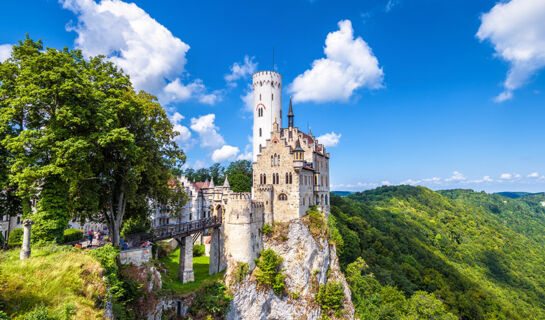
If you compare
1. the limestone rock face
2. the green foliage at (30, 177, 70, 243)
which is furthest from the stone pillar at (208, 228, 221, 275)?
the green foliage at (30, 177, 70, 243)

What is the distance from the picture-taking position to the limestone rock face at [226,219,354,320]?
34250 millimetres

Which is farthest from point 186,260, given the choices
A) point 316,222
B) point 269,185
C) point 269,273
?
point 316,222

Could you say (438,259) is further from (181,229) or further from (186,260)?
(181,229)

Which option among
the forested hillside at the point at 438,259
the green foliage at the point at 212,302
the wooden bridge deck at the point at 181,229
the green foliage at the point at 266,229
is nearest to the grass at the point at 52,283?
the wooden bridge deck at the point at 181,229

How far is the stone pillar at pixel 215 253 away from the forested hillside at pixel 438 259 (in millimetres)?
19889

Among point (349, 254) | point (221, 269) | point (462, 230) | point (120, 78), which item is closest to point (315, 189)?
point (349, 254)

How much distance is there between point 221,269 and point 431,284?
4726 centimetres

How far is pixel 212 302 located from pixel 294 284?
12176 millimetres

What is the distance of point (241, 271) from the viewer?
34.1 meters

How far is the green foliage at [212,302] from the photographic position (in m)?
29.1

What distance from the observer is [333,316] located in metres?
38.5

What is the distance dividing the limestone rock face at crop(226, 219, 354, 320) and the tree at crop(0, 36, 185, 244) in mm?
17803

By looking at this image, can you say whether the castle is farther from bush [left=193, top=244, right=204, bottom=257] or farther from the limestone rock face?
bush [left=193, top=244, right=204, bottom=257]

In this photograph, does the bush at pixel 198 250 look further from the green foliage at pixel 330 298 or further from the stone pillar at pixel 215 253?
the green foliage at pixel 330 298
